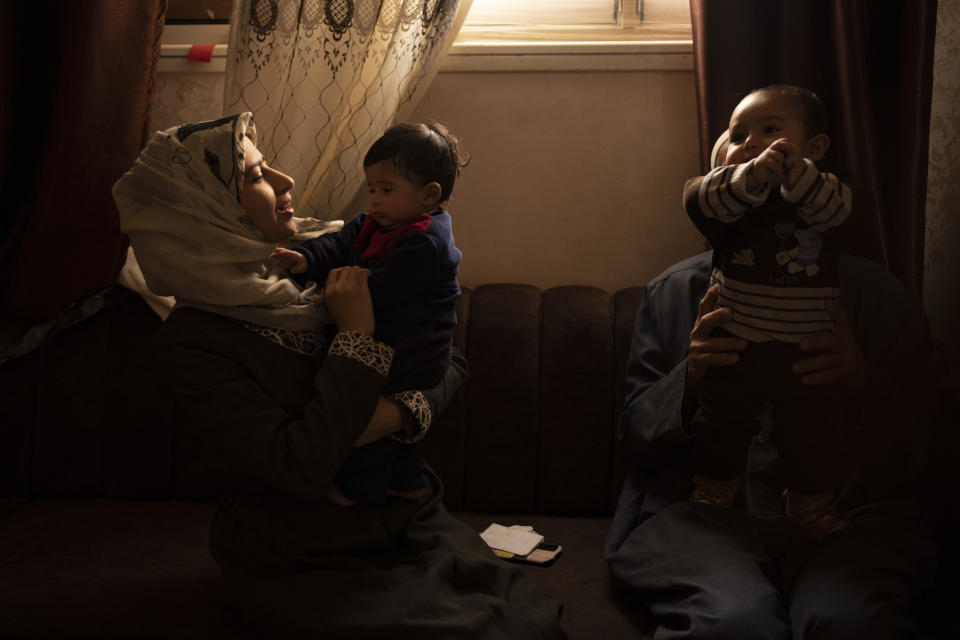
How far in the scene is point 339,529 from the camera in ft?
4.55

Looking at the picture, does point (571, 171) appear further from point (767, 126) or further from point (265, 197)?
point (265, 197)

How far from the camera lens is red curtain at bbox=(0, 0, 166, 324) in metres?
1.88

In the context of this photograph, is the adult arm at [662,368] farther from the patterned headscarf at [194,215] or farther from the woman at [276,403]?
the patterned headscarf at [194,215]

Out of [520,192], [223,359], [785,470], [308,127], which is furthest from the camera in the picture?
[520,192]

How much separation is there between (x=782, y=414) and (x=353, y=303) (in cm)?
80

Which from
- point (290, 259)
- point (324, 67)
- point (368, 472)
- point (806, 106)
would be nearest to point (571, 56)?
point (324, 67)

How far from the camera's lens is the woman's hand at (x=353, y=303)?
1.36 meters

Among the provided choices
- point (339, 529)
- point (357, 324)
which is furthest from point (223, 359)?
point (339, 529)

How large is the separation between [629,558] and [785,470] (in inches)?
13.2

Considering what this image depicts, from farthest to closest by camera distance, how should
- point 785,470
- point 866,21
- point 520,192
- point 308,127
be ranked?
point 520,192
point 308,127
point 866,21
point 785,470

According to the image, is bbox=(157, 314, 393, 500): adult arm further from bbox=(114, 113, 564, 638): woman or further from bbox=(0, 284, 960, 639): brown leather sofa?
bbox=(0, 284, 960, 639): brown leather sofa

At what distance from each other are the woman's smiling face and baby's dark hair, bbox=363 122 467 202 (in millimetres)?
166

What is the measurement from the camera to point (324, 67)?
6.46ft

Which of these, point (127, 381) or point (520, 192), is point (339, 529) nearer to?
point (127, 381)
